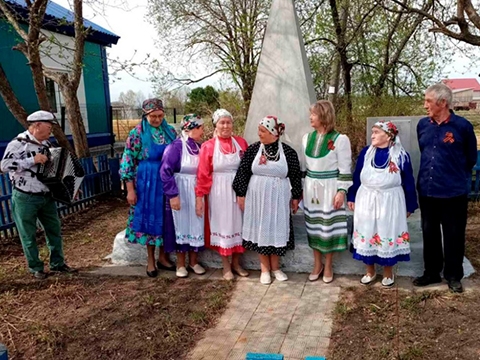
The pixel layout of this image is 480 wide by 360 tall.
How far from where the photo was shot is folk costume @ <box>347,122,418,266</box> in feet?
11.6

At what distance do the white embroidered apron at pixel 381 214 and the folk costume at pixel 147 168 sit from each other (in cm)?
178

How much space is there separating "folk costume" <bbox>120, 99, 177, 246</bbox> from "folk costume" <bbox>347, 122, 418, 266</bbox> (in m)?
1.77

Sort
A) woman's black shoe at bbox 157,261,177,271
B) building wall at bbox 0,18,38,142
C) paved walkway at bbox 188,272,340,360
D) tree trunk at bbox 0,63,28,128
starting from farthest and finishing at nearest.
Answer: building wall at bbox 0,18,38,142
tree trunk at bbox 0,63,28,128
woman's black shoe at bbox 157,261,177,271
paved walkway at bbox 188,272,340,360

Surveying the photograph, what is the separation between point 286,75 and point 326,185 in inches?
54.4

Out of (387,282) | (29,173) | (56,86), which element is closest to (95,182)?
(29,173)

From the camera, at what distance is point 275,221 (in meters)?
3.82

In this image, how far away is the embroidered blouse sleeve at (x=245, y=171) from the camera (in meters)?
3.76

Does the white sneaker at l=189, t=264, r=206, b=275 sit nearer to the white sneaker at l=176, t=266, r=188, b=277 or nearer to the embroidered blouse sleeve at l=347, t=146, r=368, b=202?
the white sneaker at l=176, t=266, r=188, b=277

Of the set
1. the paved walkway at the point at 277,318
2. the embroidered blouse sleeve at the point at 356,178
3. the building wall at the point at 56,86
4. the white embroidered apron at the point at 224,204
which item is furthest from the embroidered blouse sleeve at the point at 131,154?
the building wall at the point at 56,86

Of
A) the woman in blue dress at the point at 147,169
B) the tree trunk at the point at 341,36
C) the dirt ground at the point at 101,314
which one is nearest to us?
the dirt ground at the point at 101,314

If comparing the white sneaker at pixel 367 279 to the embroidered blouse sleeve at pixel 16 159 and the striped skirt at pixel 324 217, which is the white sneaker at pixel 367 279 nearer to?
the striped skirt at pixel 324 217

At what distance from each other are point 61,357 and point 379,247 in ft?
8.35

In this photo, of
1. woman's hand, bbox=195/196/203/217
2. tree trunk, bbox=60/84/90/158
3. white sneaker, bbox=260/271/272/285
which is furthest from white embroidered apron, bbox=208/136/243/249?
tree trunk, bbox=60/84/90/158

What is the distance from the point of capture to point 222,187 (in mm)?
3891
